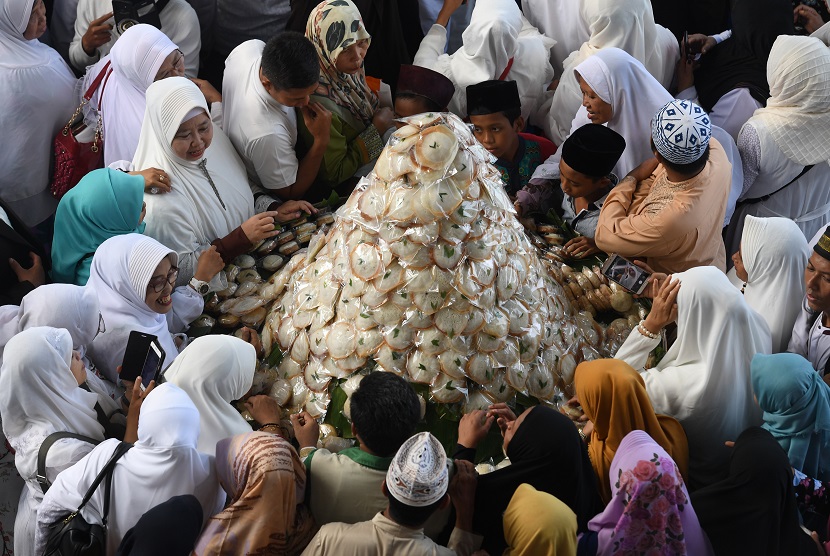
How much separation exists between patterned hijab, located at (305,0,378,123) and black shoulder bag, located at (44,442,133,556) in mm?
2199

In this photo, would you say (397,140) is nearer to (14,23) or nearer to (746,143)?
(746,143)

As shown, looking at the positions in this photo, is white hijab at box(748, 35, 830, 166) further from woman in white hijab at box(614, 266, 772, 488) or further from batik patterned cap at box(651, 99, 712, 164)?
woman in white hijab at box(614, 266, 772, 488)

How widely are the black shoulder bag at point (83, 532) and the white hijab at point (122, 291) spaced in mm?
832

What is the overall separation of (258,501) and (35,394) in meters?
0.83

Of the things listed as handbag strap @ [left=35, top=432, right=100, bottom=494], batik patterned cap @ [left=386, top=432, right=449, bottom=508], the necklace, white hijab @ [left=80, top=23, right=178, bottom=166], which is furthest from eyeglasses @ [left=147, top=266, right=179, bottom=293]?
batik patterned cap @ [left=386, top=432, right=449, bottom=508]

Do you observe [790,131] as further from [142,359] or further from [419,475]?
[142,359]

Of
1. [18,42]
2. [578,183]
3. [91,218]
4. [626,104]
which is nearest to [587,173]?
[578,183]

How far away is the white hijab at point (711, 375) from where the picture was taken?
3.13 metres

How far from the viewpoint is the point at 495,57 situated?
465 centimetres

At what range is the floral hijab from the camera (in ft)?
8.45

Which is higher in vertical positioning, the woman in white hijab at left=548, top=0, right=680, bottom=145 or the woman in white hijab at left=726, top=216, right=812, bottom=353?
the woman in white hijab at left=548, top=0, right=680, bottom=145

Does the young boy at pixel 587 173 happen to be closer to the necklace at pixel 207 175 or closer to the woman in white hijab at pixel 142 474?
the necklace at pixel 207 175

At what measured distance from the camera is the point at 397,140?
3.18 metres

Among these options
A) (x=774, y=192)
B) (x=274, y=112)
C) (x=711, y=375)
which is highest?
(x=274, y=112)
